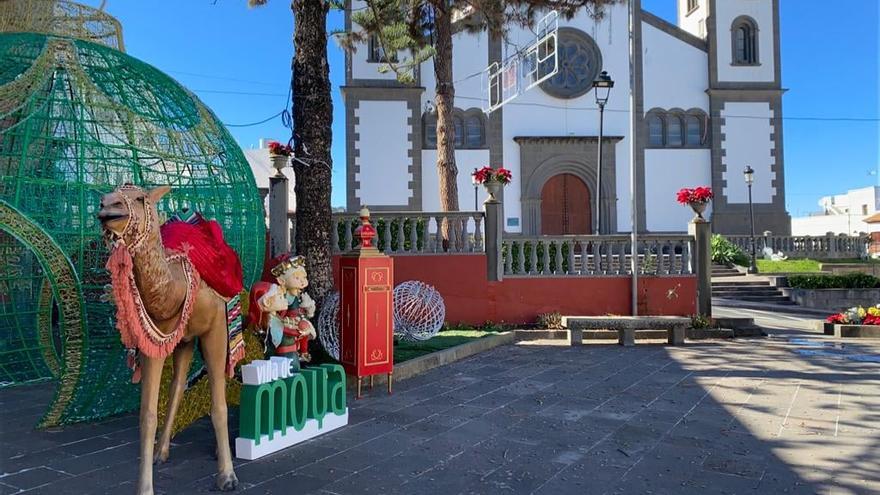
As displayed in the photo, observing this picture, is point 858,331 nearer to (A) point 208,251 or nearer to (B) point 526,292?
(B) point 526,292

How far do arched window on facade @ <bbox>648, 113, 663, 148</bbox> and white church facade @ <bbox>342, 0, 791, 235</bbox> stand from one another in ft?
0.15

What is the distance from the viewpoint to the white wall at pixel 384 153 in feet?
73.1

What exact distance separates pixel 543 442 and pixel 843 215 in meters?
67.0

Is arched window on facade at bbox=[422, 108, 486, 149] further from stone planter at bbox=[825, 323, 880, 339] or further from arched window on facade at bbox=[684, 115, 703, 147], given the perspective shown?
stone planter at bbox=[825, 323, 880, 339]

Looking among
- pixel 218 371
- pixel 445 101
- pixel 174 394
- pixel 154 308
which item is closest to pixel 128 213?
pixel 154 308

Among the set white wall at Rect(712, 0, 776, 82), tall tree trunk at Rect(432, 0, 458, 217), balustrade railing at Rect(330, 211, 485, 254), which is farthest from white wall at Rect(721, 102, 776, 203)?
balustrade railing at Rect(330, 211, 485, 254)

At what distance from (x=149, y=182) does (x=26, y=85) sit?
1.07 meters

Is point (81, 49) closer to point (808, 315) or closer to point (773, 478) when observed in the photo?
point (773, 478)

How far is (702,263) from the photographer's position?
39.0 feet

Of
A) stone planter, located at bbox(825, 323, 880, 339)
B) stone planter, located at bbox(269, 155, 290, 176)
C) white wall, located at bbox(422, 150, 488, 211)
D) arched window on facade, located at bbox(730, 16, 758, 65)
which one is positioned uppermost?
arched window on facade, located at bbox(730, 16, 758, 65)

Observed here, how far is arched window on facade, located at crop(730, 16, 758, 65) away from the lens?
79.1ft

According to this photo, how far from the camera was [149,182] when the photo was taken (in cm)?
508

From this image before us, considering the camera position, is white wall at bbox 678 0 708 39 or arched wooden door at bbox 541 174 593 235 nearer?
arched wooden door at bbox 541 174 593 235

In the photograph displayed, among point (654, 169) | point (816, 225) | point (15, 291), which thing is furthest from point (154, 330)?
point (816, 225)
